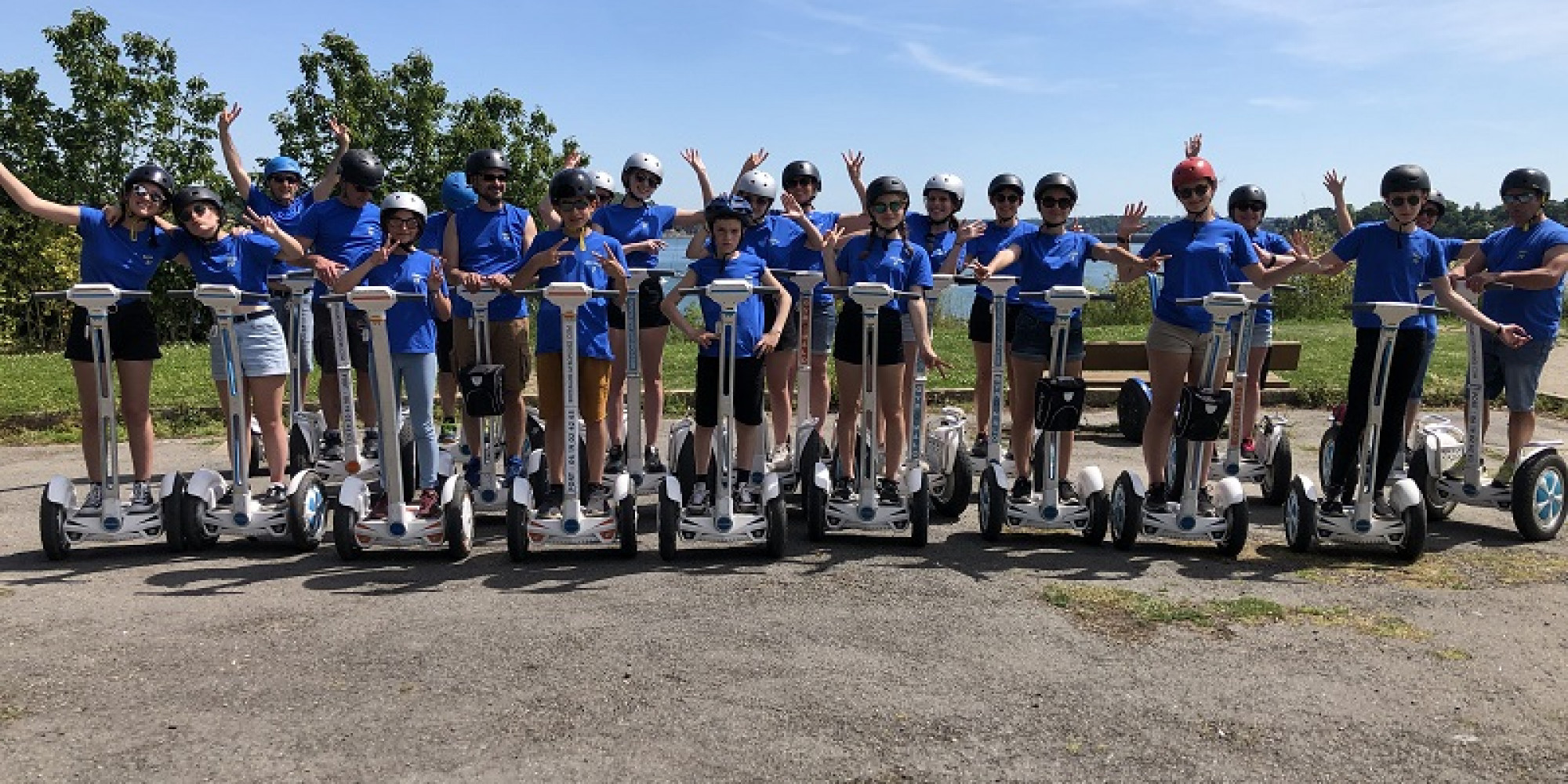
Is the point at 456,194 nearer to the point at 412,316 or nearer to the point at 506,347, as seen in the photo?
the point at 506,347

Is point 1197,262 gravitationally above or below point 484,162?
below

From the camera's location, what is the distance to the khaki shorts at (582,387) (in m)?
7.15

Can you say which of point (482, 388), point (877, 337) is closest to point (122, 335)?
point (482, 388)

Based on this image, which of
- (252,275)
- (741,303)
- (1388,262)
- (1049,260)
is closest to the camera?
(1388,262)

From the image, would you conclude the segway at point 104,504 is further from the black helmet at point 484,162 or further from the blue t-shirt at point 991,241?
the blue t-shirt at point 991,241

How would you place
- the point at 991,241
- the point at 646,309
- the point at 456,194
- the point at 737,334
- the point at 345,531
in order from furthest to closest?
the point at 456,194 < the point at 646,309 < the point at 991,241 < the point at 737,334 < the point at 345,531

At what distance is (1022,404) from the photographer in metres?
7.70

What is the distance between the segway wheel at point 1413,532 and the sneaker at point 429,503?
5.35 meters

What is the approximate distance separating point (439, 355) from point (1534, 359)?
7.62 metres

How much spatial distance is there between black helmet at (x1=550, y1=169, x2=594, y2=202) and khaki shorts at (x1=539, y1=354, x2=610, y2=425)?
941 mm

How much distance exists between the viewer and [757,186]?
777 centimetres

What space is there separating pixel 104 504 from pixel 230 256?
61.7 inches

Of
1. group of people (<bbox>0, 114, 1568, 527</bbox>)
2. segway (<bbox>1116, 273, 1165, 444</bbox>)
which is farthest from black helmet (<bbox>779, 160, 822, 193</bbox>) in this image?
segway (<bbox>1116, 273, 1165, 444</bbox>)

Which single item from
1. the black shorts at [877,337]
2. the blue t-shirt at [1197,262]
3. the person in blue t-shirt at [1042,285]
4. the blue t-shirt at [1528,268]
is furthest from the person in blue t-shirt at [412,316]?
the blue t-shirt at [1528,268]
